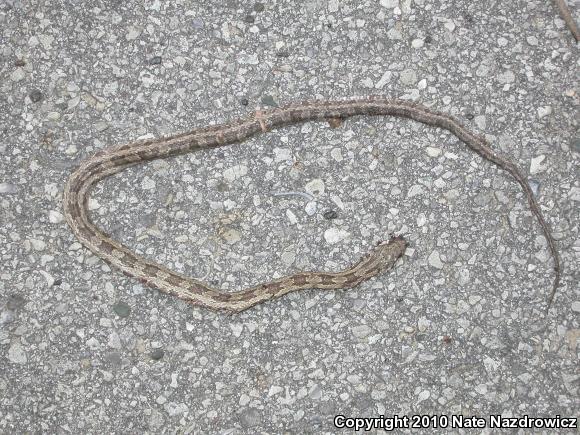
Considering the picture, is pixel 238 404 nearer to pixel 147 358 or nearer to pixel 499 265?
pixel 147 358

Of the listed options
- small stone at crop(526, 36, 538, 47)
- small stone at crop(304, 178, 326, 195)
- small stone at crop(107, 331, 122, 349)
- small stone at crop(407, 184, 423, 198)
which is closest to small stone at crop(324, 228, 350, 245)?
small stone at crop(304, 178, 326, 195)

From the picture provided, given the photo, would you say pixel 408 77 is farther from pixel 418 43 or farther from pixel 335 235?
pixel 335 235

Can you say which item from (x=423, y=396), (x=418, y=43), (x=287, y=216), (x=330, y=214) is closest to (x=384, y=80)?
(x=418, y=43)

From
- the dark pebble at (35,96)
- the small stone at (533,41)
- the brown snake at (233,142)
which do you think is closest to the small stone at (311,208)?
the brown snake at (233,142)

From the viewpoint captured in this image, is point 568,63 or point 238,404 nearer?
point 238,404

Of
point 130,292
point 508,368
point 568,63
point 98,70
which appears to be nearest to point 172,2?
point 98,70

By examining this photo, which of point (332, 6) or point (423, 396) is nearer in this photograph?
point (423, 396)

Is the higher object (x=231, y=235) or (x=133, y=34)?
(x=133, y=34)
